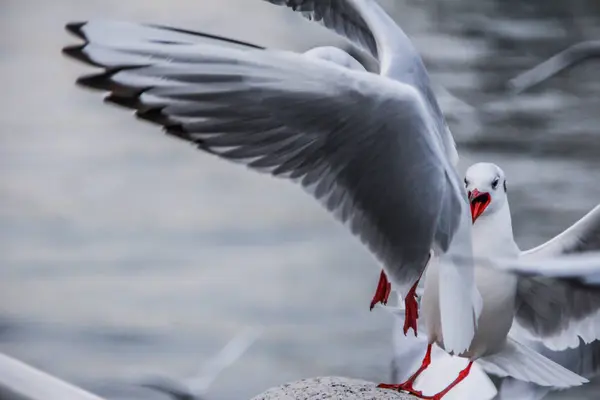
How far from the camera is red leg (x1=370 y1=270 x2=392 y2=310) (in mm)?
1973

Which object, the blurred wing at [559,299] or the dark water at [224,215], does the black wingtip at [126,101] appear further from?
the blurred wing at [559,299]

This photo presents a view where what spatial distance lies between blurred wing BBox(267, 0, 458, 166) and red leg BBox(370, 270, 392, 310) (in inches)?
10.2

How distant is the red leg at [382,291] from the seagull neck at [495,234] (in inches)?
7.0

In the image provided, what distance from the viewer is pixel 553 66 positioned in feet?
6.72

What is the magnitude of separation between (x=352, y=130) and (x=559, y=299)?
61 centimetres

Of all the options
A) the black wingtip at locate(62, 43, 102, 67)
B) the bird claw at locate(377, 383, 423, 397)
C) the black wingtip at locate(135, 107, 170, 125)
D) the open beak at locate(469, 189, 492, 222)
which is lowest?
the bird claw at locate(377, 383, 423, 397)

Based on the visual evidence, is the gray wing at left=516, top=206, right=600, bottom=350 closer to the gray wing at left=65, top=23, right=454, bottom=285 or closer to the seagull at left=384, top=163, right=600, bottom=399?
the seagull at left=384, top=163, right=600, bottom=399

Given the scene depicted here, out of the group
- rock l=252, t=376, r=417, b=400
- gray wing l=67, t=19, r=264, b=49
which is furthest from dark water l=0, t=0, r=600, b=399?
gray wing l=67, t=19, r=264, b=49

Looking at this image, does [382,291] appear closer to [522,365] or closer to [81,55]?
[522,365]

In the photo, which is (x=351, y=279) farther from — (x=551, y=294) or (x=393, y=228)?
(x=551, y=294)

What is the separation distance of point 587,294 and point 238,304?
2.26 ft

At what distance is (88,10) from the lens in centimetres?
207

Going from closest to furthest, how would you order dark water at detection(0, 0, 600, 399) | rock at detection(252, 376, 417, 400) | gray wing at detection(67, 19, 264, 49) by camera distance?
gray wing at detection(67, 19, 264, 49), rock at detection(252, 376, 417, 400), dark water at detection(0, 0, 600, 399)

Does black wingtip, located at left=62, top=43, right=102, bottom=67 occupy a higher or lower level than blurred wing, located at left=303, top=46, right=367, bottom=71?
higher
